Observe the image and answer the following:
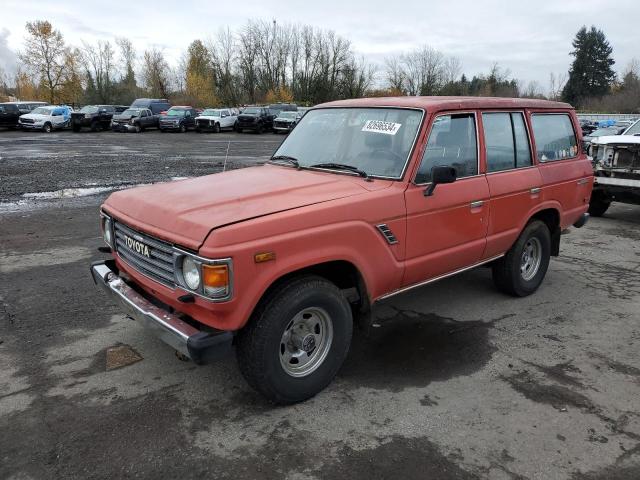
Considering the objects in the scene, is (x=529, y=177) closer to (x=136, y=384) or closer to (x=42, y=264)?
(x=136, y=384)

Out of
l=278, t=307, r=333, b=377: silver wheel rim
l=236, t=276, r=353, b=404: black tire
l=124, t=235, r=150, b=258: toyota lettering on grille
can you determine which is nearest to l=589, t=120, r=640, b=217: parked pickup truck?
l=236, t=276, r=353, b=404: black tire

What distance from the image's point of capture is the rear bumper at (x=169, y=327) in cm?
291

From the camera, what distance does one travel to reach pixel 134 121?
34.2 m

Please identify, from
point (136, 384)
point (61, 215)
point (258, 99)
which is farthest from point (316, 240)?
point (258, 99)

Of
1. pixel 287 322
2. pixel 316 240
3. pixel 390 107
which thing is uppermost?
pixel 390 107

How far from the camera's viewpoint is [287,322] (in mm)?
3160

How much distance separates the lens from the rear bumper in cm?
291

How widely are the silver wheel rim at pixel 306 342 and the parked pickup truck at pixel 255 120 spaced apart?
33640 mm

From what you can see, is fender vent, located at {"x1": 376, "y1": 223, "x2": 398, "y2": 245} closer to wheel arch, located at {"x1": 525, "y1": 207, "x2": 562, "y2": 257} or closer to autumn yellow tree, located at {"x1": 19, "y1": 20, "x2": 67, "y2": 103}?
wheel arch, located at {"x1": 525, "y1": 207, "x2": 562, "y2": 257}

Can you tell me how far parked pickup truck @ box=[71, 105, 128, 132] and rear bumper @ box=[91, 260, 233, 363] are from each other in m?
33.1

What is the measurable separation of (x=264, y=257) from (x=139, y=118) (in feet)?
113

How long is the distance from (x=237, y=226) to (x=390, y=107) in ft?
6.46

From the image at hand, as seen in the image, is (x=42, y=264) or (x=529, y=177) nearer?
(x=529, y=177)

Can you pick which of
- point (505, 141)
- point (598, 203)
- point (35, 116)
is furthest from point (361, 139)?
point (35, 116)
